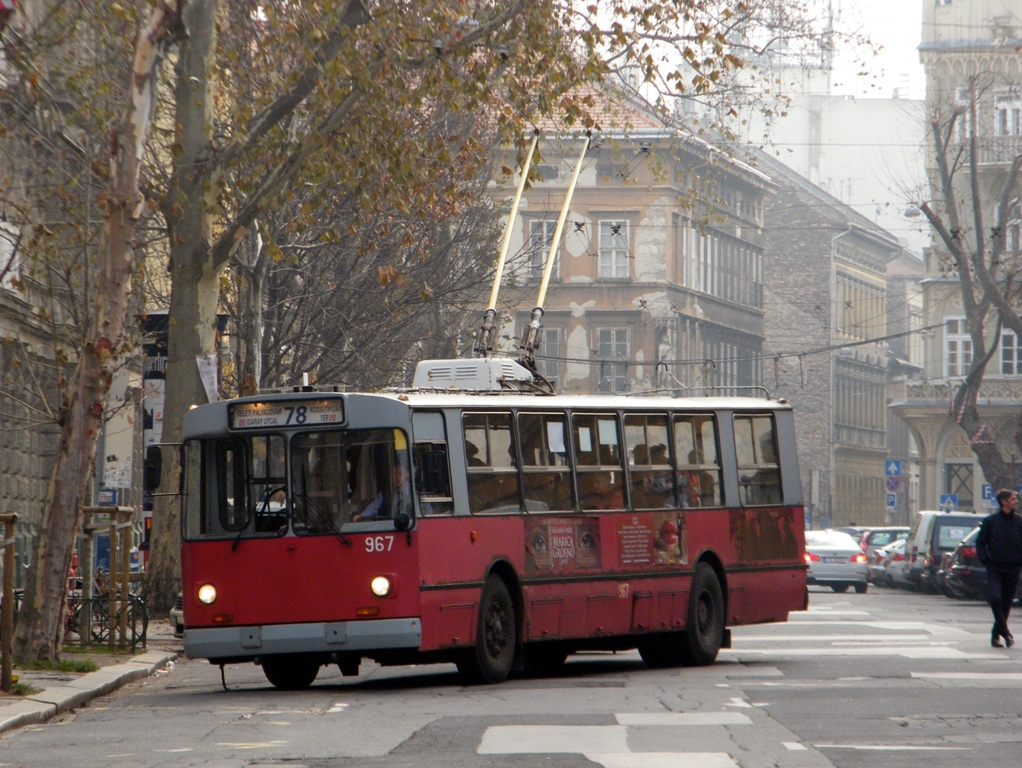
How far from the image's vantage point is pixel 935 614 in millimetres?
29141

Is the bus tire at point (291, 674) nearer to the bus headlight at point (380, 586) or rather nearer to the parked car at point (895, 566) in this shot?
→ the bus headlight at point (380, 586)

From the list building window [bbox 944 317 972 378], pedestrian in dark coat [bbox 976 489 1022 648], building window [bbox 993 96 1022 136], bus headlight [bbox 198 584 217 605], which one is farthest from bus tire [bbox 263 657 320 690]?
building window [bbox 944 317 972 378]

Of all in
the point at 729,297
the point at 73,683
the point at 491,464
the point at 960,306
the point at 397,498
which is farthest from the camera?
the point at 729,297

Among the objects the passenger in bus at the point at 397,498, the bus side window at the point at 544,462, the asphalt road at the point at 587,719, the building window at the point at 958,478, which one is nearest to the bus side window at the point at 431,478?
the passenger in bus at the point at 397,498

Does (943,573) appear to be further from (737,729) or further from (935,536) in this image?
(737,729)

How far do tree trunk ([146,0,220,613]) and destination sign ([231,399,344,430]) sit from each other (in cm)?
637

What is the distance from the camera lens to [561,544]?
55.1ft

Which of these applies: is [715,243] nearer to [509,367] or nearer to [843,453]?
[843,453]

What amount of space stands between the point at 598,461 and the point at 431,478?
2.62m

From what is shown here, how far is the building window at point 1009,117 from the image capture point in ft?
201

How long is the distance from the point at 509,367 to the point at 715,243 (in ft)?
197

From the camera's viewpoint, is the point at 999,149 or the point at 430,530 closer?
the point at 430,530

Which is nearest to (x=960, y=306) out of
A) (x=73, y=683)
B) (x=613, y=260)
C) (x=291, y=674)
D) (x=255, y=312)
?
(x=613, y=260)

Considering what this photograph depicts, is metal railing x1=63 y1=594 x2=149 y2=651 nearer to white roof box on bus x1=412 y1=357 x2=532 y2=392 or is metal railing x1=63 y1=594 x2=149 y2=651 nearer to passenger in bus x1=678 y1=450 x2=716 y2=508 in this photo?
white roof box on bus x1=412 y1=357 x2=532 y2=392
